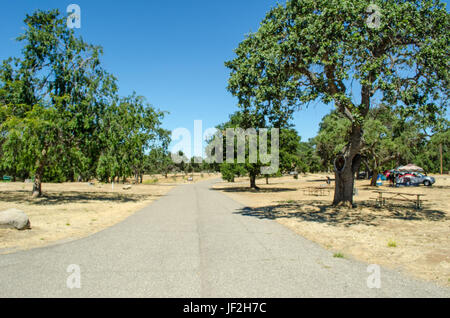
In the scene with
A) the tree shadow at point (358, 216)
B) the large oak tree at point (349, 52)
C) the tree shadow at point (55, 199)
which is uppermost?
the large oak tree at point (349, 52)

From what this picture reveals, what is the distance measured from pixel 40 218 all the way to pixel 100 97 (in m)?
12.7

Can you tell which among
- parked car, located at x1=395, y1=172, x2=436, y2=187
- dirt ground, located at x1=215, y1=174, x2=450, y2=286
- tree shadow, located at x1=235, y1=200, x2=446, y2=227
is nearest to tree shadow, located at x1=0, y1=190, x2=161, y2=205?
tree shadow, located at x1=235, y1=200, x2=446, y2=227

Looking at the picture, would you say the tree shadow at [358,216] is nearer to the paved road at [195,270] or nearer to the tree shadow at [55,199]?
the paved road at [195,270]

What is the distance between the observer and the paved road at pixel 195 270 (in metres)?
4.69

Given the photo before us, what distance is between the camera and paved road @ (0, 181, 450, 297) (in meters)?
4.69

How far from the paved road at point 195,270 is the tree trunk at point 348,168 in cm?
782

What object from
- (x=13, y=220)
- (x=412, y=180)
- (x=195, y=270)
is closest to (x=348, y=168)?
(x=195, y=270)

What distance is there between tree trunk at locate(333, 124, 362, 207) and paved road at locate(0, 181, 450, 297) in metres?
7.82

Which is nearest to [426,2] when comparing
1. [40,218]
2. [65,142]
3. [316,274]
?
[316,274]

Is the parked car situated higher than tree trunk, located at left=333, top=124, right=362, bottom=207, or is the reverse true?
tree trunk, located at left=333, top=124, right=362, bottom=207

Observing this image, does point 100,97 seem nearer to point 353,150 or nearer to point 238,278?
point 353,150

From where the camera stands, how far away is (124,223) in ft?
39.3

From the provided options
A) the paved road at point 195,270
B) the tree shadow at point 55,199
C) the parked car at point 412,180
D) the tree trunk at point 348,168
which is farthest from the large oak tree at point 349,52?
the parked car at point 412,180

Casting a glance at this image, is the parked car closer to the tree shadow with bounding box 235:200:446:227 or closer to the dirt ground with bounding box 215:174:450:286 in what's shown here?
the dirt ground with bounding box 215:174:450:286
